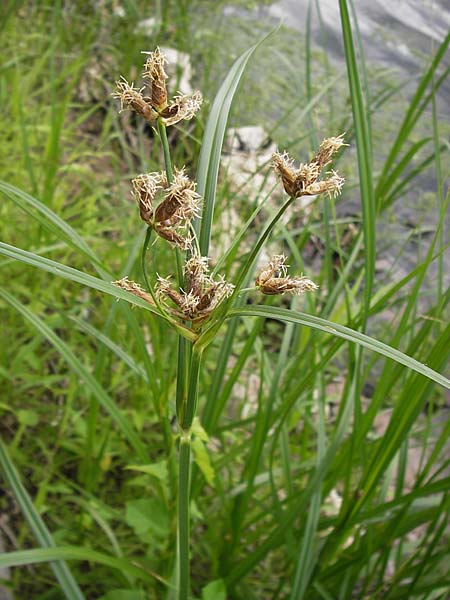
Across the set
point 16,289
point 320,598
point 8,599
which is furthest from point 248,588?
point 16,289

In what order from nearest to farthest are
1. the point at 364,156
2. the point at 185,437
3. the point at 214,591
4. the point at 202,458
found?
1. the point at 185,437
2. the point at 364,156
3. the point at 202,458
4. the point at 214,591

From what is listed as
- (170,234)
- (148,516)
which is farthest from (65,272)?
(148,516)

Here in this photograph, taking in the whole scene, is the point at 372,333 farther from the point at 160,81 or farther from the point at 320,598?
the point at 160,81

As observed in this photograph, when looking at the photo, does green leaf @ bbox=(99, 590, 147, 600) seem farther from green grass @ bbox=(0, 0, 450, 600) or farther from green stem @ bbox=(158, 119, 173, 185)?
green stem @ bbox=(158, 119, 173, 185)

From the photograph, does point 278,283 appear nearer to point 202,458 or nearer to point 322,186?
point 322,186

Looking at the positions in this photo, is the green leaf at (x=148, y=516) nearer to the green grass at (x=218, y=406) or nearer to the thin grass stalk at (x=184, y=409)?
the green grass at (x=218, y=406)
